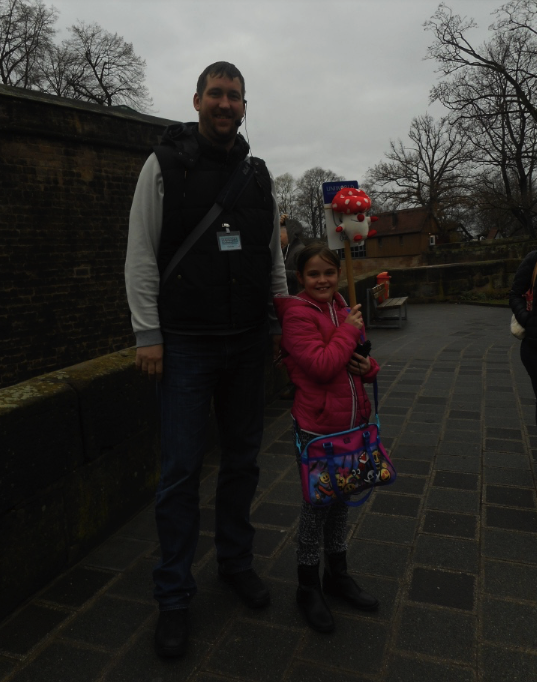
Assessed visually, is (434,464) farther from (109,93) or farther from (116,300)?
(109,93)

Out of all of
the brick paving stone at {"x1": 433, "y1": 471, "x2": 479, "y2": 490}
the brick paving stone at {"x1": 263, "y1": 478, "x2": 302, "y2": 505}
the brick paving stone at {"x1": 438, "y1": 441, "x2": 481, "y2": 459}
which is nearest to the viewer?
the brick paving stone at {"x1": 263, "y1": 478, "x2": 302, "y2": 505}

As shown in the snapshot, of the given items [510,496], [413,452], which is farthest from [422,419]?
[510,496]

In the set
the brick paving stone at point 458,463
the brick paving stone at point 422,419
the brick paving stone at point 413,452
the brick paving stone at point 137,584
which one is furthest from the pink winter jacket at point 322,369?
the brick paving stone at point 422,419

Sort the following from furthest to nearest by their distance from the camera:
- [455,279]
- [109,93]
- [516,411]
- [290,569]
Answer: [109,93]
[455,279]
[516,411]
[290,569]

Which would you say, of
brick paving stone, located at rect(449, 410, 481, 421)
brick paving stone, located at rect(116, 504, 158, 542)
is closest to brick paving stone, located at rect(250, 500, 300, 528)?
brick paving stone, located at rect(116, 504, 158, 542)

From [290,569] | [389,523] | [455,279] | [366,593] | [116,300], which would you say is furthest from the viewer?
[455,279]

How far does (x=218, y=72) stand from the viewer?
2.27m

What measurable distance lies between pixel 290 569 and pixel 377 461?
2.63ft

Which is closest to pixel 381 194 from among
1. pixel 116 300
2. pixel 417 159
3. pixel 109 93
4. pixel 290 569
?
pixel 417 159

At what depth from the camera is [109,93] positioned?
30625 mm

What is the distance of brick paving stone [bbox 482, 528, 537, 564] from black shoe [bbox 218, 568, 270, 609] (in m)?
1.17

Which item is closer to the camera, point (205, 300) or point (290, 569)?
point (205, 300)

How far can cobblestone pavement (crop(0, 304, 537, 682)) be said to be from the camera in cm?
208

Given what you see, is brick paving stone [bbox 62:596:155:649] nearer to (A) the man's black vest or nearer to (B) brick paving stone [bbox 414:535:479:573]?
(A) the man's black vest
